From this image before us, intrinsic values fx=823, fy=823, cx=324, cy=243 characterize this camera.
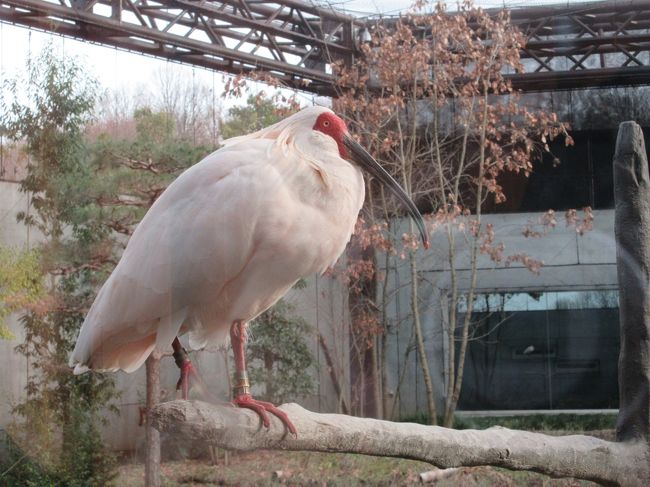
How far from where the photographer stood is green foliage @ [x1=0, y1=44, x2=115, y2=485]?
307 centimetres

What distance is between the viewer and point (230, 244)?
1751mm

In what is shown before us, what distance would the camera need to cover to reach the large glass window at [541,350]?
14.5ft

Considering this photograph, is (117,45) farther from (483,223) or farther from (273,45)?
(483,223)

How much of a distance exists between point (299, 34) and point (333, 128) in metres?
1.83

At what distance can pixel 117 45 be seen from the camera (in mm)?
3053

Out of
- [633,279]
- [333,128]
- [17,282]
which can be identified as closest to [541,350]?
[633,279]

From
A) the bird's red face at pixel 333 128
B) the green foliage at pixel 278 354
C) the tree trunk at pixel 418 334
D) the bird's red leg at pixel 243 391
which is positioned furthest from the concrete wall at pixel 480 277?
the bird's red leg at pixel 243 391

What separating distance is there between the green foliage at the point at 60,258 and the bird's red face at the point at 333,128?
1483 millimetres

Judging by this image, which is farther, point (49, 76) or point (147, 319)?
point (49, 76)

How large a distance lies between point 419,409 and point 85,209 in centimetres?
214

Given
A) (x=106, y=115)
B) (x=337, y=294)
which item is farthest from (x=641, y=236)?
(x=337, y=294)

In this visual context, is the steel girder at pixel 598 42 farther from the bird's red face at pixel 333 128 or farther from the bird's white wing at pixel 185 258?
the bird's white wing at pixel 185 258

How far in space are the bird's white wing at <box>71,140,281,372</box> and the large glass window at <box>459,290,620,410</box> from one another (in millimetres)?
2992

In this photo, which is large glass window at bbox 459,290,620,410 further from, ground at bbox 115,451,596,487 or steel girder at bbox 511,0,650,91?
steel girder at bbox 511,0,650,91
